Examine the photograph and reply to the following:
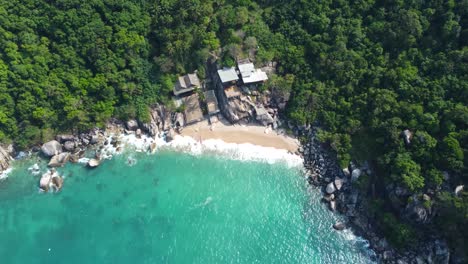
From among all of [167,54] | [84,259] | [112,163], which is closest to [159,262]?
[84,259]

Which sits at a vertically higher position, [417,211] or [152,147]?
[152,147]

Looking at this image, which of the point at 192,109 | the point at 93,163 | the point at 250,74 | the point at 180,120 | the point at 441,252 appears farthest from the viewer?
the point at 192,109

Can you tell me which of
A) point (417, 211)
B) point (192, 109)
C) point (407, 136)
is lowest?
point (417, 211)

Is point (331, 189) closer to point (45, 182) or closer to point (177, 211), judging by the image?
point (177, 211)

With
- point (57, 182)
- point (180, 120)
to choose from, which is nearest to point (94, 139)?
point (57, 182)

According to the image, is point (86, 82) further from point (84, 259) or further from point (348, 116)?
point (348, 116)

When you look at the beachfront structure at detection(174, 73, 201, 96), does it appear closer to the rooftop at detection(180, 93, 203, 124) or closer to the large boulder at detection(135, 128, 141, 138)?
the rooftop at detection(180, 93, 203, 124)

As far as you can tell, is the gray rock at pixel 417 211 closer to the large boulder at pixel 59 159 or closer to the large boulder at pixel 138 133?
the large boulder at pixel 138 133
